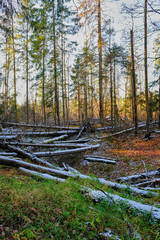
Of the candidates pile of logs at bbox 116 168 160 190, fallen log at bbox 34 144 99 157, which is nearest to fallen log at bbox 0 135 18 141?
fallen log at bbox 34 144 99 157

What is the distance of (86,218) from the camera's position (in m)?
2.52

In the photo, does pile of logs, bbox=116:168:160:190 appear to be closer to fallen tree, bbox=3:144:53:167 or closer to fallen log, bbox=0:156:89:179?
fallen log, bbox=0:156:89:179

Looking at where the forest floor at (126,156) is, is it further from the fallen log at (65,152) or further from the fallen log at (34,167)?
the fallen log at (34,167)

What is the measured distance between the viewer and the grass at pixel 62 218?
2.12 metres

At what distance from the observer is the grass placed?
2125mm

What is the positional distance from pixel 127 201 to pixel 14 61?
2140 cm

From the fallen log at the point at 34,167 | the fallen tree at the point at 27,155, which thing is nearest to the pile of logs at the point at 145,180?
the fallen log at the point at 34,167

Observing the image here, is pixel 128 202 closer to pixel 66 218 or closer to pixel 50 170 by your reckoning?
pixel 66 218

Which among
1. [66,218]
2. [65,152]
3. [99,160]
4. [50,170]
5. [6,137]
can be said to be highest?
[6,137]

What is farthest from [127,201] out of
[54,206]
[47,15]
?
[47,15]

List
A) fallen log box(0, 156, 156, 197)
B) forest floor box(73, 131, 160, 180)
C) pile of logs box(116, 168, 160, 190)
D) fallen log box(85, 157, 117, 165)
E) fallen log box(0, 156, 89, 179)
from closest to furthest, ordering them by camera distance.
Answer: fallen log box(0, 156, 156, 197) → pile of logs box(116, 168, 160, 190) → fallen log box(0, 156, 89, 179) → forest floor box(73, 131, 160, 180) → fallen log box(85, 157, 117, 165)

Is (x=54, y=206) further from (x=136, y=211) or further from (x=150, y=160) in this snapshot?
(x=150, y=160)

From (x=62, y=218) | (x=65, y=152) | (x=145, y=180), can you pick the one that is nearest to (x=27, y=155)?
(x=65, y=152)

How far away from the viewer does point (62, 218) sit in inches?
96.0
